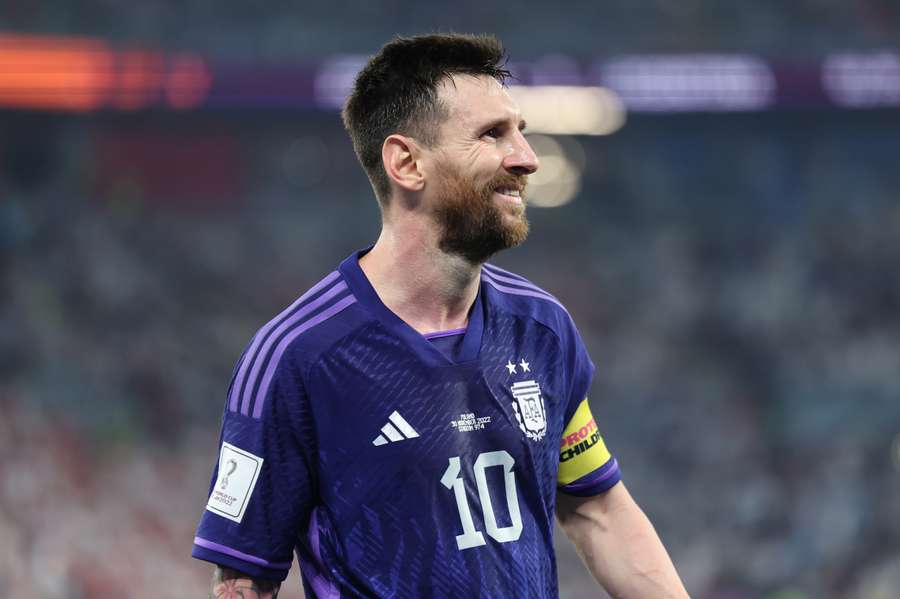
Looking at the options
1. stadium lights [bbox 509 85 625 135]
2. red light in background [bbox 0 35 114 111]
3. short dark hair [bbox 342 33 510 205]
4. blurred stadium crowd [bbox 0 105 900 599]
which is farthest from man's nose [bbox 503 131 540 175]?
red light in background [bbox 0 35 114 111]

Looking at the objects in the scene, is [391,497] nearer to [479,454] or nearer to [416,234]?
[479,454]

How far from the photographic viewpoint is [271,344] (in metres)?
2.48

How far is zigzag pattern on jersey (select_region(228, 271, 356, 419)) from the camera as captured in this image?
245 centimetres

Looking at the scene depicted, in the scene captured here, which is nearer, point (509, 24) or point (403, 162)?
point (403, 162)

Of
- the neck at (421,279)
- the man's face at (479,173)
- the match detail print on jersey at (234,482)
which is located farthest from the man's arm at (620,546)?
the match detail print on jersey at (234,482)

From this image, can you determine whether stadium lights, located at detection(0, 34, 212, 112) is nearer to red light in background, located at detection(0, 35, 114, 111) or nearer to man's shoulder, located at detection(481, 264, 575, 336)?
red light in background, located at detection(0, 35, 114, 111)

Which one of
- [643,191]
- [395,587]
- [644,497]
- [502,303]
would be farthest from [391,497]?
[643,191]

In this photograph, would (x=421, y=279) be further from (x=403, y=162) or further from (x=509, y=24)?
(x=509, y=24)

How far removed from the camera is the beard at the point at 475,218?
99.6 inches

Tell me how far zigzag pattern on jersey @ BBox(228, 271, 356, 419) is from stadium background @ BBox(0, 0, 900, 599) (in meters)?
10.6

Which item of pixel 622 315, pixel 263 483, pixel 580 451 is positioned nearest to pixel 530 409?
pixel 580 451

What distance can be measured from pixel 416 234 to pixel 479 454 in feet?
1.71

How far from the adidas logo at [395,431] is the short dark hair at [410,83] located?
54cm

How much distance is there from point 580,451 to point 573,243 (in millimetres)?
13110
